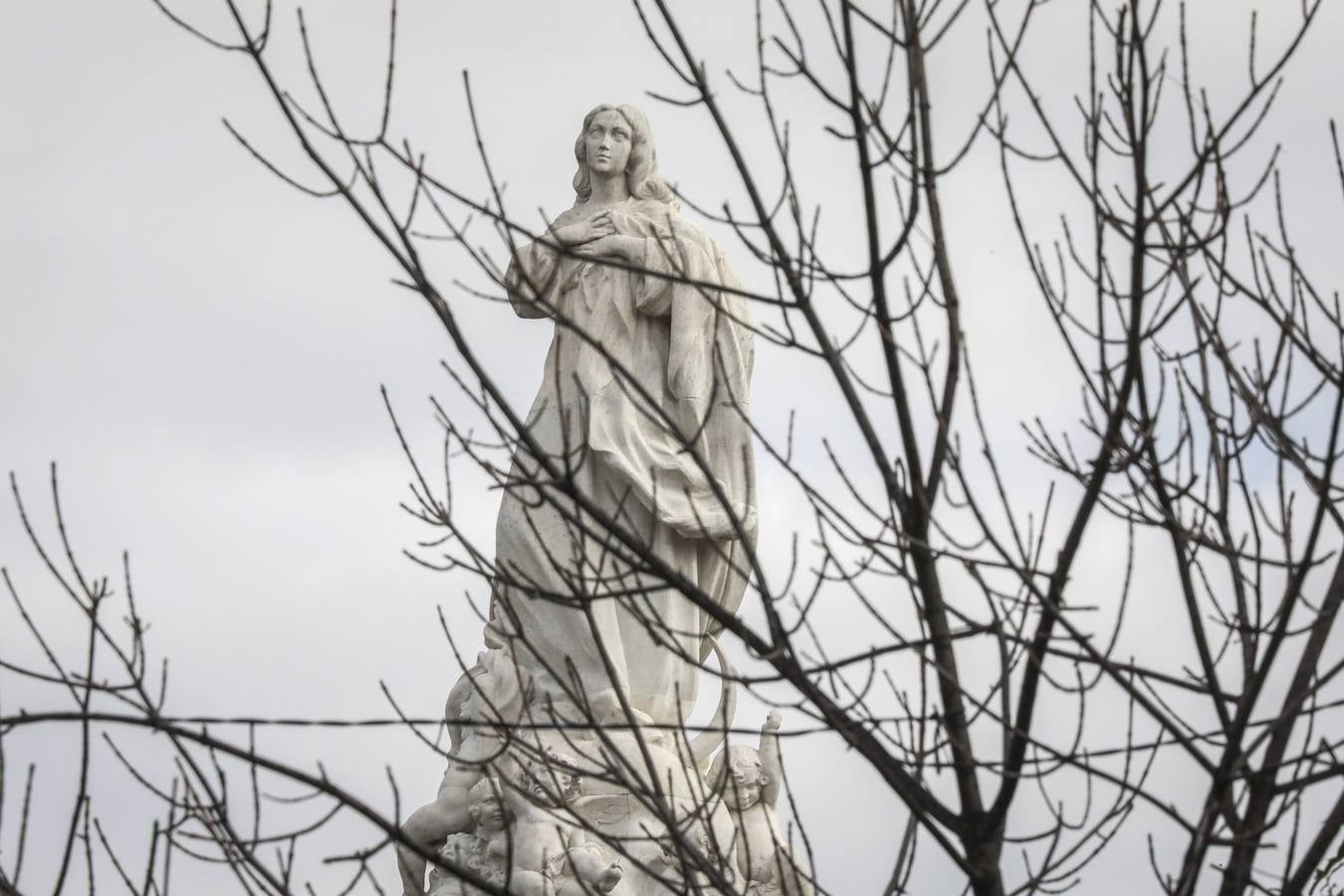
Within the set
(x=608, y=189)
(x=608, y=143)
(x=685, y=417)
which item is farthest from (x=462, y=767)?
(x=608, y=143)

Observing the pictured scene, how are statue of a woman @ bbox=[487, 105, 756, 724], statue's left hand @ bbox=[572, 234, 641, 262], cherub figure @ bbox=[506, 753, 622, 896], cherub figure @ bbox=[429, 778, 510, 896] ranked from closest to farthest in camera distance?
cherub figure @ bbox=[506, 753, 622, 896]
cherub figure @ bbox=[429, 778, 510, 896]
statue of a woman @ bbox=[487, 105, 756, 724]
statue's left hand @ bbox=[572, 234, 641, 262]

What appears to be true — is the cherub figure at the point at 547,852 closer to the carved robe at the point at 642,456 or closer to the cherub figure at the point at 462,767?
the cherub figure at the point at 462,767

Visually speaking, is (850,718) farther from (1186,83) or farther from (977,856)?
(1186,83)

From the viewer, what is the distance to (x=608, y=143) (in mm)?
9406

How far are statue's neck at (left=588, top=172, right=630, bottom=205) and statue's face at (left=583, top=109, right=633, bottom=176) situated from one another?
0.03 meters

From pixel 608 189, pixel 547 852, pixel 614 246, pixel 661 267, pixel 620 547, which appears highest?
pixel 608 189

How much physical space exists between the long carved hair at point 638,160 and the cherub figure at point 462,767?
197 centimetres

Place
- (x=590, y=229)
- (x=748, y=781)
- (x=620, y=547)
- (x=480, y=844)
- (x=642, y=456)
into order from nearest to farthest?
(x=620, y=547), (x=480, y=844), (x=748, y=781), (x=642, y=456), (x=590, y=229)

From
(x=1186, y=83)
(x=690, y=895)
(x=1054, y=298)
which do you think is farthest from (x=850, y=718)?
(x=1186, y=83)

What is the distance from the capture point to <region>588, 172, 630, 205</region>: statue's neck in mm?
9469

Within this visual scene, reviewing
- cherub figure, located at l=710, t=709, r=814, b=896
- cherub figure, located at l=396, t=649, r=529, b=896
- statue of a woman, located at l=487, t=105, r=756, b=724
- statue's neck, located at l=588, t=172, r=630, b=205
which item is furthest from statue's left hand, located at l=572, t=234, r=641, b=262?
cherub figure, located at l=710, t=709, r=814, b=896

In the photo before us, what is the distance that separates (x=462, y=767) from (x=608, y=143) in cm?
258

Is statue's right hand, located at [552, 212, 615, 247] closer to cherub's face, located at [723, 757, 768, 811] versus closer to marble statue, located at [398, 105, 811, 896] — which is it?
marble statue, located at [398, 105, 811, 896]

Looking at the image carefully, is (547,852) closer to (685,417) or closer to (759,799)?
(759,799)
